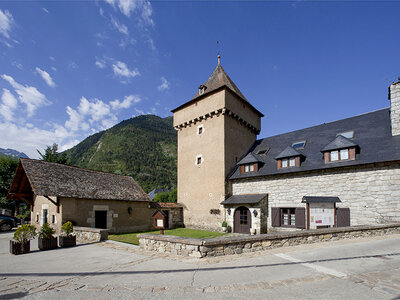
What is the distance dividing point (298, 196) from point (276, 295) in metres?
13.1

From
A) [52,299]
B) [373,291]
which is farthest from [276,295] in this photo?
[52,299]

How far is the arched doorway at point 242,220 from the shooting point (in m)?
17.5

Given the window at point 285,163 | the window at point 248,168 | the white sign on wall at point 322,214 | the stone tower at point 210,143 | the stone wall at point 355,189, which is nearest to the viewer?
the white sign on wall at point 322,214

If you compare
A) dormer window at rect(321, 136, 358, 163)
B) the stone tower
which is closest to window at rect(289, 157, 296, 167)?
dormer window at rect(321, 136, 358, 163)

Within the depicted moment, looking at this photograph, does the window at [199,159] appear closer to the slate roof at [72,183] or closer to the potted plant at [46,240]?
the slate roof at [72,183]

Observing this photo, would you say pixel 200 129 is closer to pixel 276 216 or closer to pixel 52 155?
pixel 276 216

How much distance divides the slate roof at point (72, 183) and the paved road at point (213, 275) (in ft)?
21.6

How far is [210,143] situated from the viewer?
21.5 meters

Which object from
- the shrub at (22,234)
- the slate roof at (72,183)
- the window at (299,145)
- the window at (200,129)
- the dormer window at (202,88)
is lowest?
the shrub at (22,234)

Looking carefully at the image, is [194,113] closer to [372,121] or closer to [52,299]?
[372,121]

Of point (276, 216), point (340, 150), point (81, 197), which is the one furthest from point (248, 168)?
point (81, 197)

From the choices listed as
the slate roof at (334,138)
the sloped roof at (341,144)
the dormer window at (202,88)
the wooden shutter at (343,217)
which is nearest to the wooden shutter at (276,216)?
the slate roof at (334,138)

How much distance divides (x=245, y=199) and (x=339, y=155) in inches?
287

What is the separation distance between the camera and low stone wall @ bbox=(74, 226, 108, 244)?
449 inches
